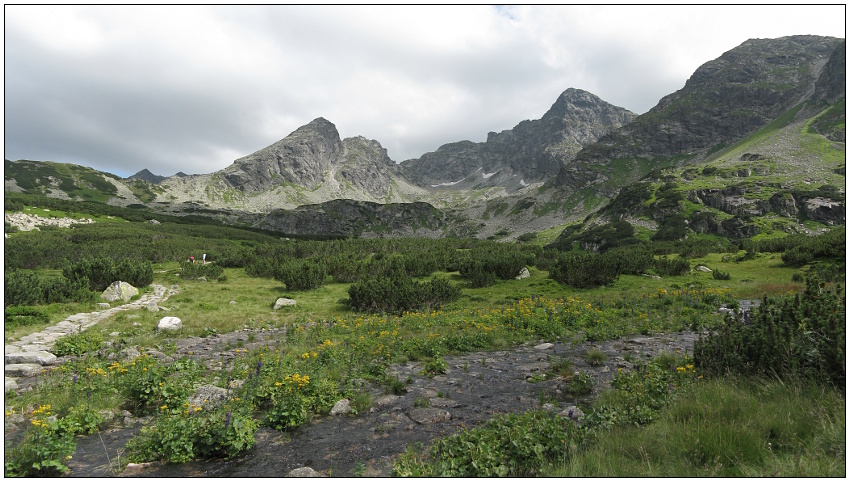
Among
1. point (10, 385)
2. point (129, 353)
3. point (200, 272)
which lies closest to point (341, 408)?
point (10, 385)

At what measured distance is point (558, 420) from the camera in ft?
21.6

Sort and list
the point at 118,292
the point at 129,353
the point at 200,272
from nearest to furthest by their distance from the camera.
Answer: the point at 129,353 → the point at 118,292 → the point at 200,272

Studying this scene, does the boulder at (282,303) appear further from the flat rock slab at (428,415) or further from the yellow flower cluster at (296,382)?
the flat rock slab at (428,415)

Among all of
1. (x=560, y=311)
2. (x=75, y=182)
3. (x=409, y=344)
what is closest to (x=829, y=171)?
(x=560, y=311)

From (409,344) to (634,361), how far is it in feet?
23.6

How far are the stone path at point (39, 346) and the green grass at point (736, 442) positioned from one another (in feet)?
41.6

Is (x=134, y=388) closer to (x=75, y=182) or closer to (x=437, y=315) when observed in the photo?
(x=437, y=315)

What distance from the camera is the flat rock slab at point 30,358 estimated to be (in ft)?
35.4

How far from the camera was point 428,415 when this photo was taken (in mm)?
7988

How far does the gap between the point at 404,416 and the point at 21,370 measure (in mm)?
10559

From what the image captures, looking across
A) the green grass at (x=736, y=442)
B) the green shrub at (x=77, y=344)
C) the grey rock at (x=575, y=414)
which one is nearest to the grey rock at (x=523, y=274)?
the grey rock at (x=575, y=414)

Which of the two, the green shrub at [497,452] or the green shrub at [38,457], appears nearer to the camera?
the green shrub at [497,452]

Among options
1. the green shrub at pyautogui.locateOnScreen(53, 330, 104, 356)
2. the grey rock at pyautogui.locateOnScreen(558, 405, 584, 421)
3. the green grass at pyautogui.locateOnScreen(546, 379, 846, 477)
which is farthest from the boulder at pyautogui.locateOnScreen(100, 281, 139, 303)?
the green grass at pyautogui.locateOnScreen(546, 379, 846, 477)

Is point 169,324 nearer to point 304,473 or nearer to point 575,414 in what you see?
point 304,473
